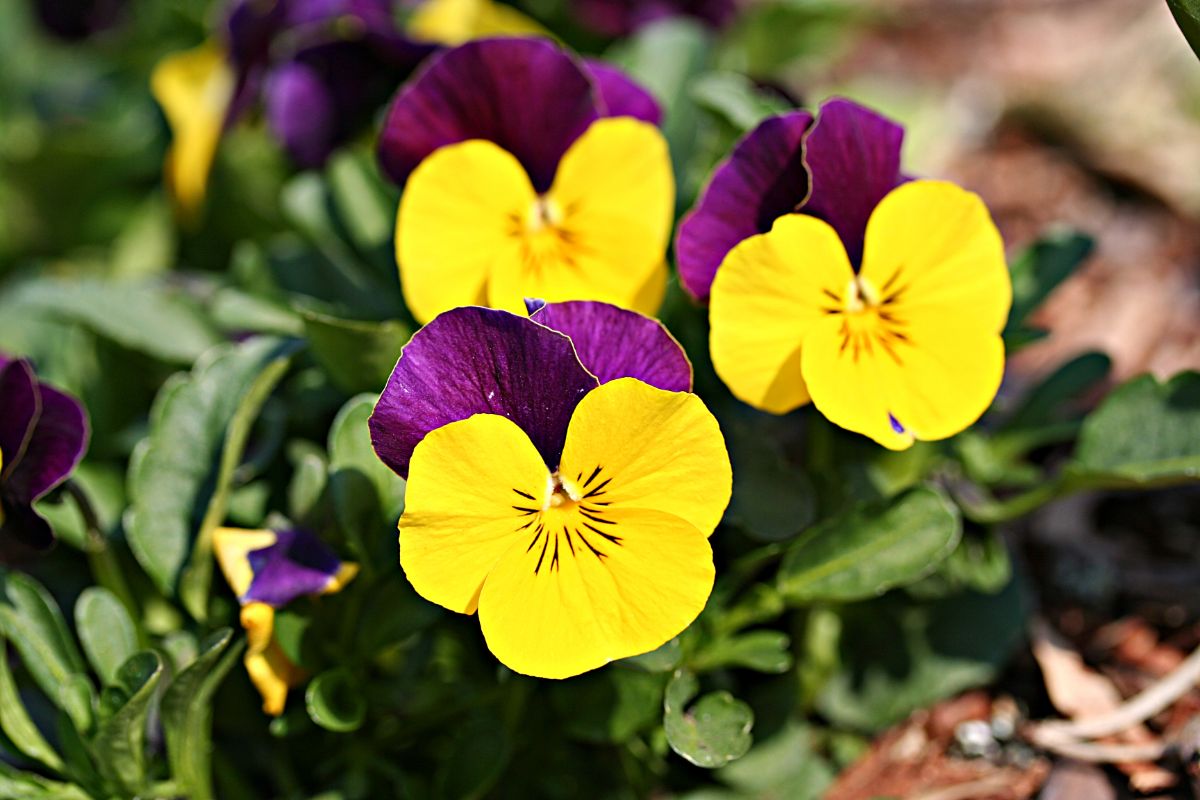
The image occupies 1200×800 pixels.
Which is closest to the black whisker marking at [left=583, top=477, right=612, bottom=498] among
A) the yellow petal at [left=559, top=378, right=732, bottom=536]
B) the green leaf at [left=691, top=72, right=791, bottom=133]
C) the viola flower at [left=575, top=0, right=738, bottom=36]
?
the yellow petal at [left=559, top=378, right=732, bottom=536]

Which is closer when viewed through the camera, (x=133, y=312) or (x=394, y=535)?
(x=394, y=535)

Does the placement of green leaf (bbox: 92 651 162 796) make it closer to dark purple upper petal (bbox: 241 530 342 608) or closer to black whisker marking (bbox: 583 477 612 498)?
dark purple upper petal (bbox: 241 530 342 608)

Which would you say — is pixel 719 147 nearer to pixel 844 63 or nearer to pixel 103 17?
pixel 844 63

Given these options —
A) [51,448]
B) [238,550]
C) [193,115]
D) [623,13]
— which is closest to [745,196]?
[238,550]

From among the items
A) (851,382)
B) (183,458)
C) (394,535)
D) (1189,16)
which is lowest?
(183,458)

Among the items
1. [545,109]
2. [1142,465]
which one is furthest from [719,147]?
[1142,465]

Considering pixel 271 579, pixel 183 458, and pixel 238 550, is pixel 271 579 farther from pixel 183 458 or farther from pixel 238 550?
pixel 183 458
